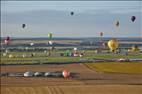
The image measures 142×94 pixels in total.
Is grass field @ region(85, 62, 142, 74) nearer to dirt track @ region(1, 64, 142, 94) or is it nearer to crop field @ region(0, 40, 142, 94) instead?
crop field @ region(0, 40, 142, 94)

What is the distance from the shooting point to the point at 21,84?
110 ft

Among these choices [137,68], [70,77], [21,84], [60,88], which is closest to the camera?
[60,88]

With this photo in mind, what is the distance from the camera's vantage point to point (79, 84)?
33.7 metres

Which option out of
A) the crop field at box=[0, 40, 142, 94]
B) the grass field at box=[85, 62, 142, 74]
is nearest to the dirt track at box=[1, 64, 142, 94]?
the crop field at box=[0, 40, 142, 94]

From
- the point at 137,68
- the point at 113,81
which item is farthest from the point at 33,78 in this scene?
the point at 137,68

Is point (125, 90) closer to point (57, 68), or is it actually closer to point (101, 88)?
point (101, 88)

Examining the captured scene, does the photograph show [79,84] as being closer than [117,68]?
Yes

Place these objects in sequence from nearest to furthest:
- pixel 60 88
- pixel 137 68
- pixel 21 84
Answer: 1. pixel 60 88
2. pixel 21 84
3. pixel 137 68

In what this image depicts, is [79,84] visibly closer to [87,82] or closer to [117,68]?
[87,82]

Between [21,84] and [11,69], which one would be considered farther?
[11,69]

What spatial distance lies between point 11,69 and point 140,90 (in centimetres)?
2013

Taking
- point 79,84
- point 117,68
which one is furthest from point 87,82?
point 117,68

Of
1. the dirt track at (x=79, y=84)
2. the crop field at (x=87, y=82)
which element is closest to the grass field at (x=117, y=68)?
the crop field at (x=87, y=82)

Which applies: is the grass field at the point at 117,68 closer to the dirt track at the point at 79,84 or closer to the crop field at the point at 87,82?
the crop field at the point at 87,82
